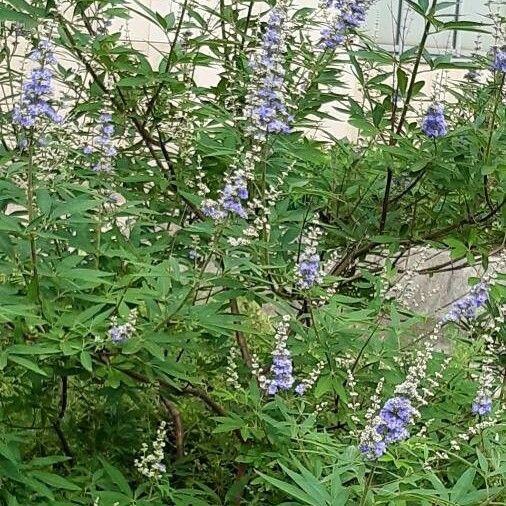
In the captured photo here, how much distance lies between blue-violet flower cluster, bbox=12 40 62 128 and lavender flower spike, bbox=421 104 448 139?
1.19 metres

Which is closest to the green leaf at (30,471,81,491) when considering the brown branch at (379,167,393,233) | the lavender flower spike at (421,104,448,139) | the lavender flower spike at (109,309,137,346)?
the lavender flower spike at (109,309,137,346)

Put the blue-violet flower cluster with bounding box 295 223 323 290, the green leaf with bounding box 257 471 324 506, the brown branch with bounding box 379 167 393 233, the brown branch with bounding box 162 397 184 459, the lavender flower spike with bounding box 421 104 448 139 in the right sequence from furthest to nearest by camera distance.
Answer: the brown branch with bounding box 162 397 184 459 → the brown branch with bounding box 379 167 393 233 → the lavender flower spike with bounding box 421 104 448 139 → the blue-violet flower cluster with bounding box 295 223 323 290 → the green leaf with bounding box 257 471 324 506

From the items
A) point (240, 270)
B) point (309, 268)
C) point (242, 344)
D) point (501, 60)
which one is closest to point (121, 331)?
point (240, 270)

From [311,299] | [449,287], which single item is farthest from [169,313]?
[449,287]

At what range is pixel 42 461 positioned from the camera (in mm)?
2996

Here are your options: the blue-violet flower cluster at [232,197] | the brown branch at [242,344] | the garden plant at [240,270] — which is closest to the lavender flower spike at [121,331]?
the garden plant at [240,270]

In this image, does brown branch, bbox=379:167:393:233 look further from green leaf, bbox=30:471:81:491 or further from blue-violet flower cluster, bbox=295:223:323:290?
green leaf, bbox=30:471:81:491

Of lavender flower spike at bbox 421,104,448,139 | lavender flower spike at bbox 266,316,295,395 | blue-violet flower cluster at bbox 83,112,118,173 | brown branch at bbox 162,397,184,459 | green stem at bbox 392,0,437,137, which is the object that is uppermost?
green stem at bbox 392,0,437,137

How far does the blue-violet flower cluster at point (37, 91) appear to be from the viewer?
2.42 meters

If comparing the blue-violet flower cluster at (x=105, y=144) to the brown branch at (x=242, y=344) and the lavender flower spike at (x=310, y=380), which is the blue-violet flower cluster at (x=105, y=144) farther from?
the lavender flower spike at (x=310, y=380)

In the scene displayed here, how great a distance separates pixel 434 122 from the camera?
3.08 metres

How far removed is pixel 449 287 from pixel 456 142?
3.27 metres

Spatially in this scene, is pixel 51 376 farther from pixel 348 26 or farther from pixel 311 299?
pixel 348 26

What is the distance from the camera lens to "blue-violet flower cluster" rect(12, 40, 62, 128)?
2.42 meters
